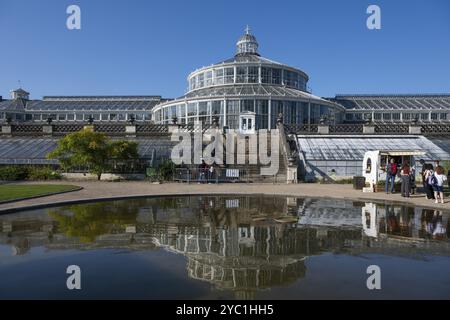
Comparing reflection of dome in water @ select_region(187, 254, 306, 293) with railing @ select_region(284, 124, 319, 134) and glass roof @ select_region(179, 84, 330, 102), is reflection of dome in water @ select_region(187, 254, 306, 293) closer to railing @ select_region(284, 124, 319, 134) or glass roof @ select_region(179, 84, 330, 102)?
railing @ select_region(284, 124, 319, 134)

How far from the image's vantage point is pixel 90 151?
27.4 meters

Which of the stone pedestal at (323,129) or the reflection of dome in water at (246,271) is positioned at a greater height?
the stone pedestal at (323,129)

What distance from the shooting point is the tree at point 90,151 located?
27203 mm

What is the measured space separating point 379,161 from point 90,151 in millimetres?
22793

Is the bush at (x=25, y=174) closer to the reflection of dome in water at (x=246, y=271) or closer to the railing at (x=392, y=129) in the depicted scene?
the reflection of dome in water at (x=246, y=271)

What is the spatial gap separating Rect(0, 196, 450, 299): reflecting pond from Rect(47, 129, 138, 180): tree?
15361 mm

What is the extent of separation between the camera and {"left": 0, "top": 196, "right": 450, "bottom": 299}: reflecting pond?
5.27 m

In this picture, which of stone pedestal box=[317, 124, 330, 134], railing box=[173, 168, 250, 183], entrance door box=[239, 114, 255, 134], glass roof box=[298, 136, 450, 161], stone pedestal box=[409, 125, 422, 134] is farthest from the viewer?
entrance door box=[239, 114, 255, 134]

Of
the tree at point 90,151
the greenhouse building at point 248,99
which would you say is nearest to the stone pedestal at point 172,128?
the greenhouse building at point 248,99

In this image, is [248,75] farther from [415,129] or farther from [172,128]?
[415,129]

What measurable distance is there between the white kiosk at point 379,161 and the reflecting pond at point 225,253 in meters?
7.13

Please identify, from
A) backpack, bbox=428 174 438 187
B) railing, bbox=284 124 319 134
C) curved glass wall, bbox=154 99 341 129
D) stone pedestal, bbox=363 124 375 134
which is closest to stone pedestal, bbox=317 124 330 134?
railing, bbox=284 124 319 134

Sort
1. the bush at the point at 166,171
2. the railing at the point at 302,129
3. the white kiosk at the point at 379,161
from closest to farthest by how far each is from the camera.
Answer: the white kiosk at the point at 379,161, the bush at the point at 166,171, the railing at the point at 302,129
